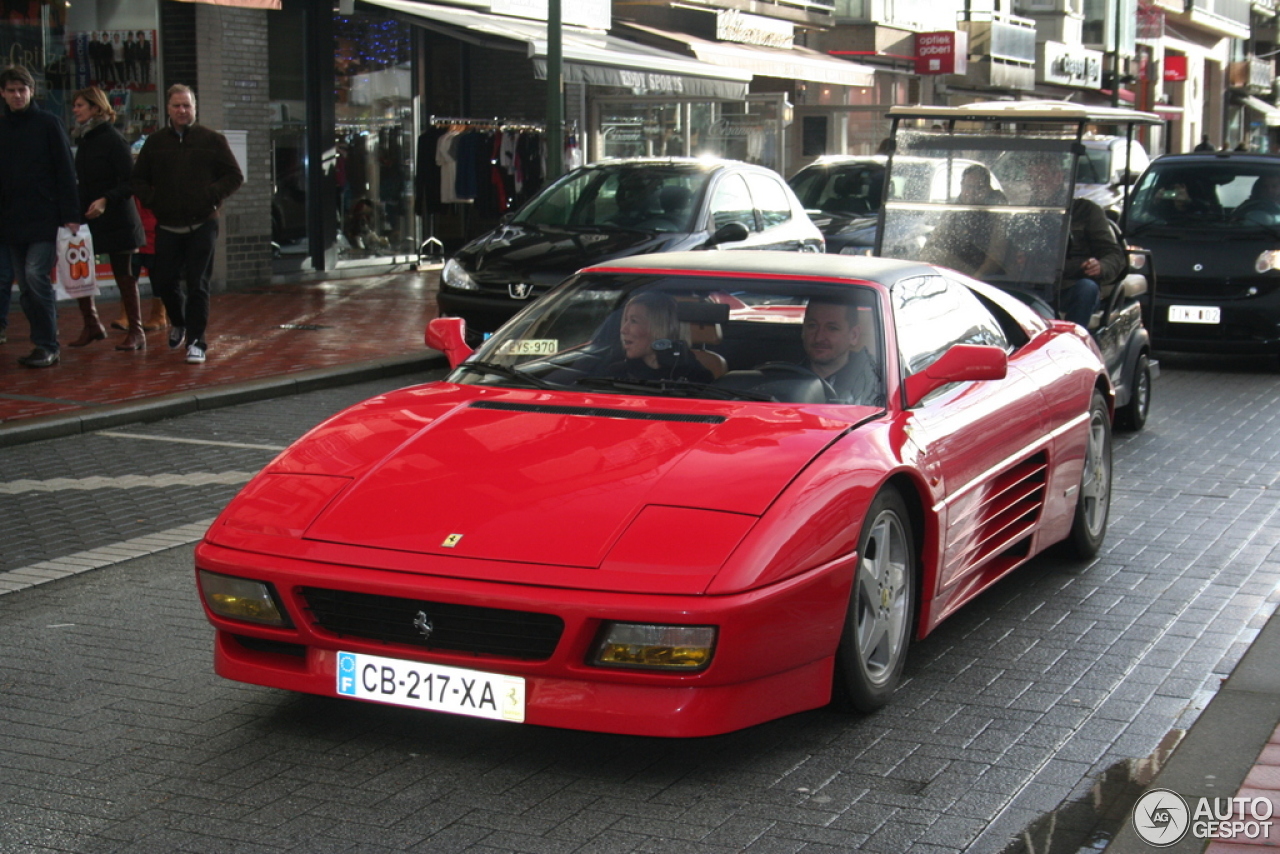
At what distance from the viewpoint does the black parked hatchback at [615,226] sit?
12.6 meters

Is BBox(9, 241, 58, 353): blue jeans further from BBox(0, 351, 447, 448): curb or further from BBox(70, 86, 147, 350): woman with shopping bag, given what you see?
BBox(0, 351, 447, 448): curb

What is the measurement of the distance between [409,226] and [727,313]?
16.9 m

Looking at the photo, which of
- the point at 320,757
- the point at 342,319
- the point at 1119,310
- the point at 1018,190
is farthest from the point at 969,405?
the point at 342,319

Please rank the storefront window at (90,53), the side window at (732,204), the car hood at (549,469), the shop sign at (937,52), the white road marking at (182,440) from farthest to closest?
1. the shop sign at (937,52)
2. the storefront window at (90,53)
3. the side window at (732,204)
4. the white road marking at (182,440)
5. the car hood at (549,469)

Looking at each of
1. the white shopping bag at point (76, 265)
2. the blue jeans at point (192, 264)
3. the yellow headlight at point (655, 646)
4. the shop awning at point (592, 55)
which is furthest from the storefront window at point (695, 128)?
the yellow headlight at point (655, 646)

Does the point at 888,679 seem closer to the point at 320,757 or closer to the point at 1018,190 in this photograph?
the point at 320,757

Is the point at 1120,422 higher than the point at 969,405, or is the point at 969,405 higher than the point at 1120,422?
the point at 969,405

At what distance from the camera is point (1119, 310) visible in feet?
33.6

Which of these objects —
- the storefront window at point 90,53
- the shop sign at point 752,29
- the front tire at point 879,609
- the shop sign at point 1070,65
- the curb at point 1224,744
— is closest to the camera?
the curb at point 1224,744

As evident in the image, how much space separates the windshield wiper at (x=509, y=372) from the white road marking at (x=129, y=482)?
10.0 feet

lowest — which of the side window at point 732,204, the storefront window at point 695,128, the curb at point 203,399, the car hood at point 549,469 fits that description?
the curb at point 203,399

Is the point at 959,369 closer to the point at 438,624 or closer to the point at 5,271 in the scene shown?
the point at 438,624

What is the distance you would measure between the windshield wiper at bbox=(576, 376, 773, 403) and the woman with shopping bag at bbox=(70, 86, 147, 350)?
7767mm

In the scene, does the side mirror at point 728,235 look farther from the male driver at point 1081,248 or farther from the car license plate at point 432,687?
the car license plate at point 432,687
